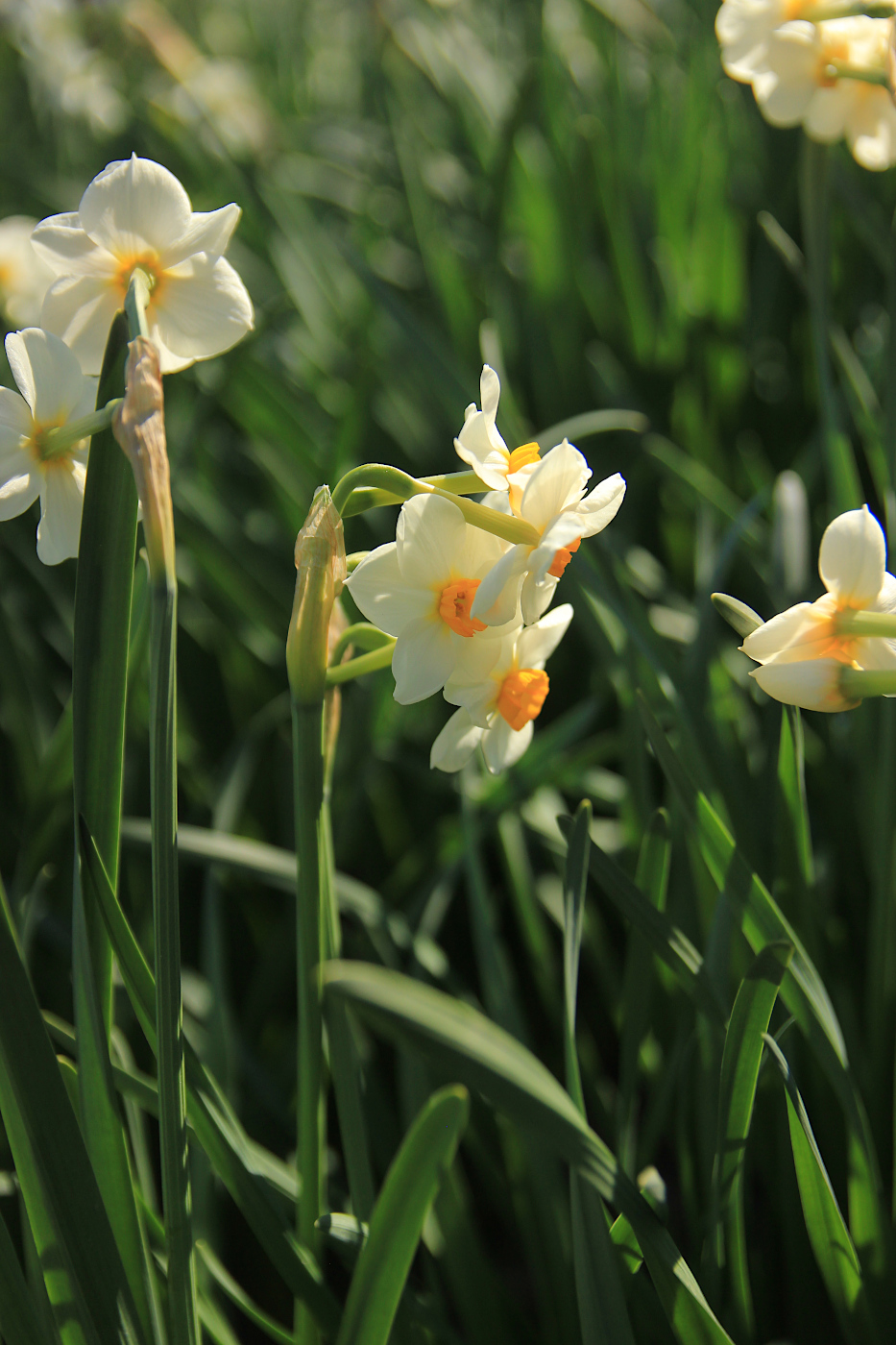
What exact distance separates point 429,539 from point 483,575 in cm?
4

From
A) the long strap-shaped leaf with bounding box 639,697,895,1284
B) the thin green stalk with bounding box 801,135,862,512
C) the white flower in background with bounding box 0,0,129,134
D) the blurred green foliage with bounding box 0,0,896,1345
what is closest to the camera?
the long strap-shaped leaf with bounding box 639,697,895,1284

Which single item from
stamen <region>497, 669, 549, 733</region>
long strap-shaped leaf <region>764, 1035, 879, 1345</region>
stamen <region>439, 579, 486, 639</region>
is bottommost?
long strap-shaped leaf <region>764, 1035, 879, 1345</region>

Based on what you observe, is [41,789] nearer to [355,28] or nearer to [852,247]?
[852,247]

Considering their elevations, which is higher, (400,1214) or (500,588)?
(500,588)

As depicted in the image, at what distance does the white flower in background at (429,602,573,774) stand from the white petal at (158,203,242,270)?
0.24 metres

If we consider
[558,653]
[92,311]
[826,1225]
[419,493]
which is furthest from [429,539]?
[558,653]

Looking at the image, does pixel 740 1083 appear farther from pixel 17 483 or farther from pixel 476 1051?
pixel 17 483

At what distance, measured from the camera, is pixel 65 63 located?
285 cm

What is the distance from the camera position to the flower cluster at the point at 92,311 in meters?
0.42

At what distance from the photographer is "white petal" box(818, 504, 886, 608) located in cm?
43

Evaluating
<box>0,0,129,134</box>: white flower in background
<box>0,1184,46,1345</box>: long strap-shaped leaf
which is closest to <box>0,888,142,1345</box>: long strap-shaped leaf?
<box>0,1184,46,1345</box>: long strap-shaped leaf

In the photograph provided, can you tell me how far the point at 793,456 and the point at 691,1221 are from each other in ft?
3.46

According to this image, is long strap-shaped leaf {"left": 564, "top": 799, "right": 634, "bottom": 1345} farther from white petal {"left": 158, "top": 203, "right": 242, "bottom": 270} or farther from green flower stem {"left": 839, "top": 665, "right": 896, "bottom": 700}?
white petal {"left": 158, "top": 203, "right": 242, "bottom": 270}

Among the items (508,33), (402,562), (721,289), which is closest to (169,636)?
(402,562)
